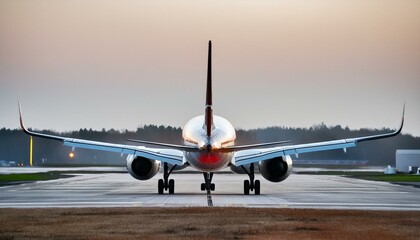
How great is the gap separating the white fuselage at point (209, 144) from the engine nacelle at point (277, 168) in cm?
259

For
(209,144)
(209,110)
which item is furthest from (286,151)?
(209,110)

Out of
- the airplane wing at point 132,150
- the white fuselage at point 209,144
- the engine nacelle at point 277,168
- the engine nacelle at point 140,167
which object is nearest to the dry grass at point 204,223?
the white fuselage at point 209,144

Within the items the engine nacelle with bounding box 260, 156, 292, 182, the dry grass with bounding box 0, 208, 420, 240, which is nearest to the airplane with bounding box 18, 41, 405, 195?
the engine nacelle with bounding box 260, 156, 292, 182

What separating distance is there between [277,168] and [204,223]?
2070 cm

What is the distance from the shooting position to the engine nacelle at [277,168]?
4759 centimetres

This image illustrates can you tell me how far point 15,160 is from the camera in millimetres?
191125

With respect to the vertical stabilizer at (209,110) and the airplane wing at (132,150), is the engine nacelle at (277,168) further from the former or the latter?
the vertical stabilizer at (209,110)

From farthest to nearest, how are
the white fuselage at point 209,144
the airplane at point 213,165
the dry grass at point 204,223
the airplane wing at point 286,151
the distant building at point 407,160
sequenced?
the distant building at point 407,160
the airplane wing at point 286,151
the airplane at point 213,165
the white fuselage at point 209,144
the dry grass at point 204,223

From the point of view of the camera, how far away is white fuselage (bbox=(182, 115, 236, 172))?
42.3m

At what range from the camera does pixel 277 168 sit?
47.7m

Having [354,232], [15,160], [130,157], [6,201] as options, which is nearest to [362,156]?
Answer: [15,160]

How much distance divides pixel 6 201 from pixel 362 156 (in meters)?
120

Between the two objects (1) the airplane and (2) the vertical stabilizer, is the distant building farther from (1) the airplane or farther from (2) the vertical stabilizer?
(2) the vertical stabilizer

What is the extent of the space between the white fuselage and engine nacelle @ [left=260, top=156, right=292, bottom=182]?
2.59 meters
